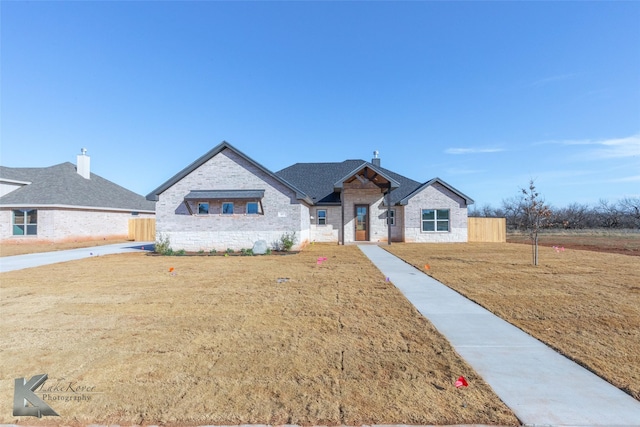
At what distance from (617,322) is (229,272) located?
32.0 feet

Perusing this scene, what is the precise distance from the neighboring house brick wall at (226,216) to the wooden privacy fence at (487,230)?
14.9 meters

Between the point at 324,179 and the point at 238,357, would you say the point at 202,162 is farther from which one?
the point at 238,357

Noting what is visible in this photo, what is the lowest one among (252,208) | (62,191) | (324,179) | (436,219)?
(436,219)

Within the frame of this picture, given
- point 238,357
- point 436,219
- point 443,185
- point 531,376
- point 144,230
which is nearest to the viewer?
point 531,376

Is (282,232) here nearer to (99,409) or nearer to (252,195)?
(252,195)

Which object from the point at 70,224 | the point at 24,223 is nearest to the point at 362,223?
the point at 70,224

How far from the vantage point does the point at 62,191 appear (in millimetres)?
22219

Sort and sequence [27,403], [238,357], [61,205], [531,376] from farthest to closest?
[61,205], [238,357], [531,376], [27,403]

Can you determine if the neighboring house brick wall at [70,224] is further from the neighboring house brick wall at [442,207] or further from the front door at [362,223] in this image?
the neighboring house brick wall at [442,207]

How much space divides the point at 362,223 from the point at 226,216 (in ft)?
32.9

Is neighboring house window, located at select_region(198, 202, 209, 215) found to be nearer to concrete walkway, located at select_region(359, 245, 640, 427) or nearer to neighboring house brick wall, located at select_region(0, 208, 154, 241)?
neighboring house brick wall, located at select_region(0, 208, 154, 241)

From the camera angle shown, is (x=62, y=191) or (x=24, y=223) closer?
(x=24, y=223)

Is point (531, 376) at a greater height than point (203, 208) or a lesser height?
lesser

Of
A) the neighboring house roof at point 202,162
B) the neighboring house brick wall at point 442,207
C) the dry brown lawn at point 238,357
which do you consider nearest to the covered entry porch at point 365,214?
the neighboring house brick wall at point 442,207
